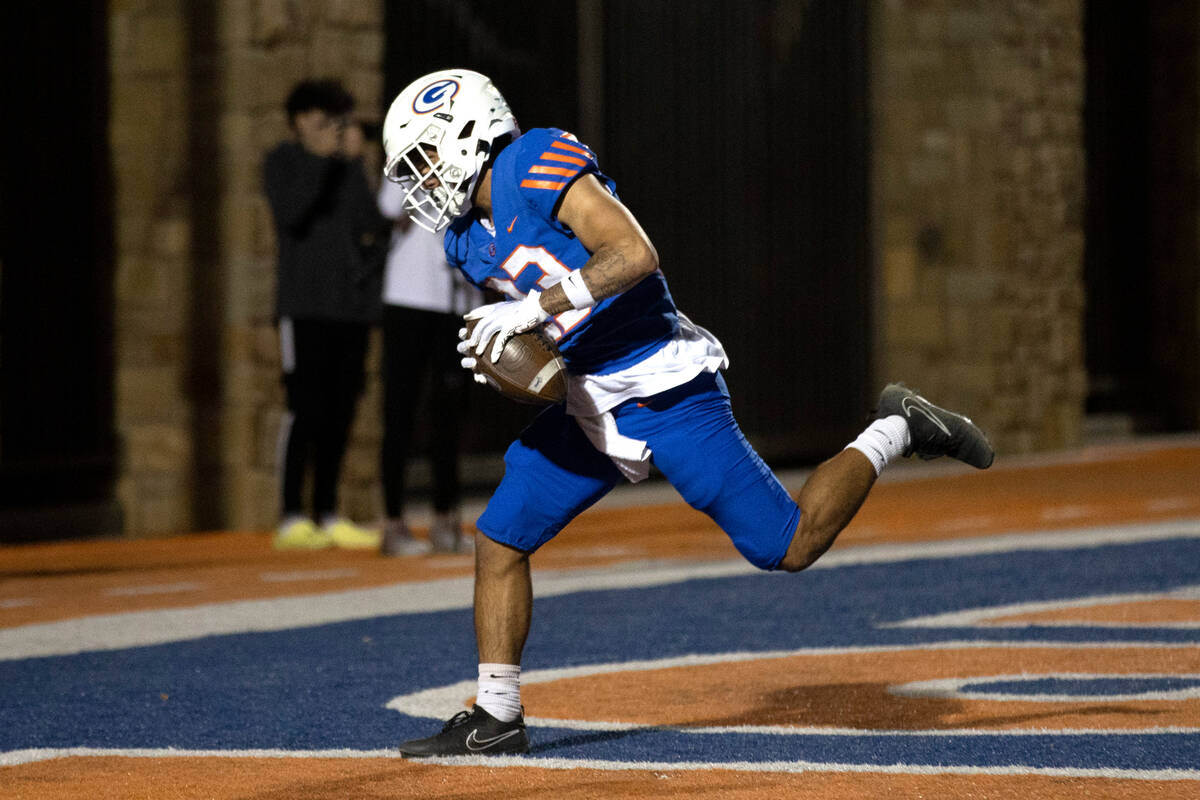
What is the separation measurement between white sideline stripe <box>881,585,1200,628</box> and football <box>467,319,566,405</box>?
270 centimetres

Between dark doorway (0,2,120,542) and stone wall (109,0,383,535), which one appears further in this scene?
stone wall (109,0,383,535)

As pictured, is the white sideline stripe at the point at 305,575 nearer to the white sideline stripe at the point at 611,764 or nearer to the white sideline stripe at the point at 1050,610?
the white sideline stripe at the point at 1050,610

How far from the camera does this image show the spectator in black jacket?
930cm

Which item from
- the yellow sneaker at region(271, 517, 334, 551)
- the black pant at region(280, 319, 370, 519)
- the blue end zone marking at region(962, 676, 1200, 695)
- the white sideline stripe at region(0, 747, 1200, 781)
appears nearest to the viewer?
the white sideline stripe at region(0, 747, 1200, 781)

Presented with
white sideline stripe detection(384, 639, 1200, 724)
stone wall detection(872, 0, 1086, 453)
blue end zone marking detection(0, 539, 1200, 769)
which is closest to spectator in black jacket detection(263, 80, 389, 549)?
blue end zone marking detection(0, 539, 1200, 769)

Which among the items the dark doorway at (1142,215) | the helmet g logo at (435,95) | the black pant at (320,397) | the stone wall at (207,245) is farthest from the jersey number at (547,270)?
the dark doorway at (1142,215)

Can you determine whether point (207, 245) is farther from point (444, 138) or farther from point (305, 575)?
point (444, 138)

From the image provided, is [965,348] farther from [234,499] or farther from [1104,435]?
[234,499]

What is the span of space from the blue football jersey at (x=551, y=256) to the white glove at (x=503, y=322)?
0.43ft

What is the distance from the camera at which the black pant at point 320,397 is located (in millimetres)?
9297

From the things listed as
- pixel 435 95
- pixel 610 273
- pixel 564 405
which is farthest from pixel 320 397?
pixel 610 273

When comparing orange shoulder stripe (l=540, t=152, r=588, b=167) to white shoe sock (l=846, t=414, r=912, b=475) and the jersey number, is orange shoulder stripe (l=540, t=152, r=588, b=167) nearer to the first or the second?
the jersey number

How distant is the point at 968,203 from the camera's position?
48.1 feet

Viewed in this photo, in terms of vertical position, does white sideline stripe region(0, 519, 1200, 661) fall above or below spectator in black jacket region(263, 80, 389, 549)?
below
